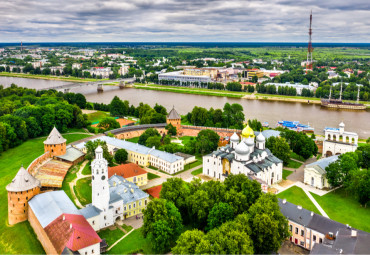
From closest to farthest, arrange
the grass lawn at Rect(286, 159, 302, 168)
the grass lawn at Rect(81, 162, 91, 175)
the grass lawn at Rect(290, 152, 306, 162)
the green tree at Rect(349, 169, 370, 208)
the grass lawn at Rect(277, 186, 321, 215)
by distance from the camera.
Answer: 1. the green tree at Rect(349, 169, 370, 208)
2. the grass lawn at Rect(277, 186, 321, 215)
3. the grass lawn at Rect(81, 162, 91, 175)
4. the grass lawn at Rect(286, 159, 302, 168)
5. the grass lawn at Rect(290, 152, 306, 162)

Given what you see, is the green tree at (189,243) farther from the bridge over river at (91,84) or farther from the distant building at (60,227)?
the bridge over river at (91,84)

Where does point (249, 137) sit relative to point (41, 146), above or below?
above

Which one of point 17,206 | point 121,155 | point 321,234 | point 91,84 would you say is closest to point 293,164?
point 321,234

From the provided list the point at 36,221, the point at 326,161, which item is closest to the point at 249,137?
the point at 326,161

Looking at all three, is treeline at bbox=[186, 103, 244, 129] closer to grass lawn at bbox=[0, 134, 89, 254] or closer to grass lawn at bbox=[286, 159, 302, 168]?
grass lawn at bbox=[286, 159, 302, 168]

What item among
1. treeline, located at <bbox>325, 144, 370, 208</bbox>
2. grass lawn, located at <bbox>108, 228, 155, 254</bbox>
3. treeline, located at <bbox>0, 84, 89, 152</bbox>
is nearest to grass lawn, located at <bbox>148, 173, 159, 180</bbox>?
grass lawn, located at <bbox>108, 228, 155, 254</bbox>

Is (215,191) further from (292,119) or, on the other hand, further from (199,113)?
(292,119)

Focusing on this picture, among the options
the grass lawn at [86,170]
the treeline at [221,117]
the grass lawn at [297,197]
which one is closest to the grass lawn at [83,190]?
the grass lawn at [86,170]

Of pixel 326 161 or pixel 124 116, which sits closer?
pixel 326 161
